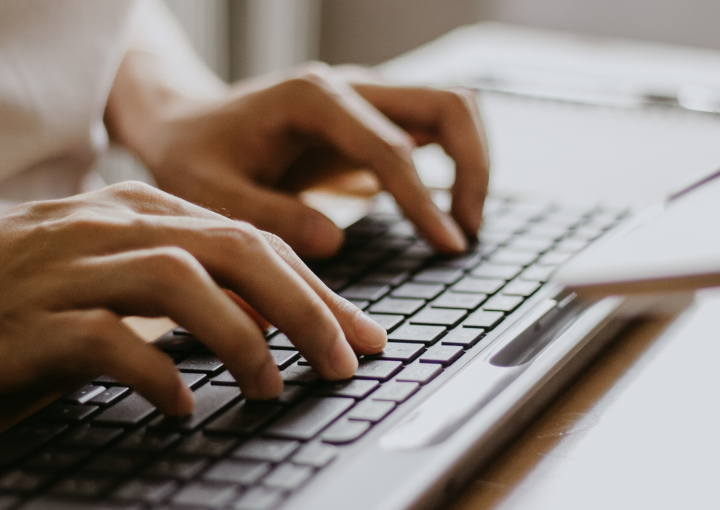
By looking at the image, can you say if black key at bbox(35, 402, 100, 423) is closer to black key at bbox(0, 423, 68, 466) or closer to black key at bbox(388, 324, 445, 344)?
black key at bbox(0, 423, 68, 466)

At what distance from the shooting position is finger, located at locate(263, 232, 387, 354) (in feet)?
1.32

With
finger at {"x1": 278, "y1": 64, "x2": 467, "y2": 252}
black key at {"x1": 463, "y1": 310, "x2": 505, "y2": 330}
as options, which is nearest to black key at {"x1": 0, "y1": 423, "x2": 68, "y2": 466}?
black key at {"x1": 463, "y1": 310, "x2": 505, "y2": 330}

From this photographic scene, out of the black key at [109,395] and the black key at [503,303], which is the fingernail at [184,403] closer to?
the black key at [109,395]

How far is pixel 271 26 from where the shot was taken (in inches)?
92.0

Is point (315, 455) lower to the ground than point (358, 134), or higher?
lower

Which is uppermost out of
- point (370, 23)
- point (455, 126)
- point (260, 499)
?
point (370, 23)

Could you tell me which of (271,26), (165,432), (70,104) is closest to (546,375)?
(165,432)

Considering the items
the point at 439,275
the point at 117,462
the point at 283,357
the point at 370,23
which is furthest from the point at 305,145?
the point at 370,23

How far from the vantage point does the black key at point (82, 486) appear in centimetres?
29

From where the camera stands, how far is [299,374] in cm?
39

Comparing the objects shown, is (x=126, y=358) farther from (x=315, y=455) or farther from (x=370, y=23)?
(x=370, y=23)

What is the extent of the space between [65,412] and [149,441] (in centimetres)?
6

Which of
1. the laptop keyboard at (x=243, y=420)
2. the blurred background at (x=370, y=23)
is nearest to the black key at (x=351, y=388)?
the laptop keyboard at (x=243, y=420)

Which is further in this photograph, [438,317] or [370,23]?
[370,23]
